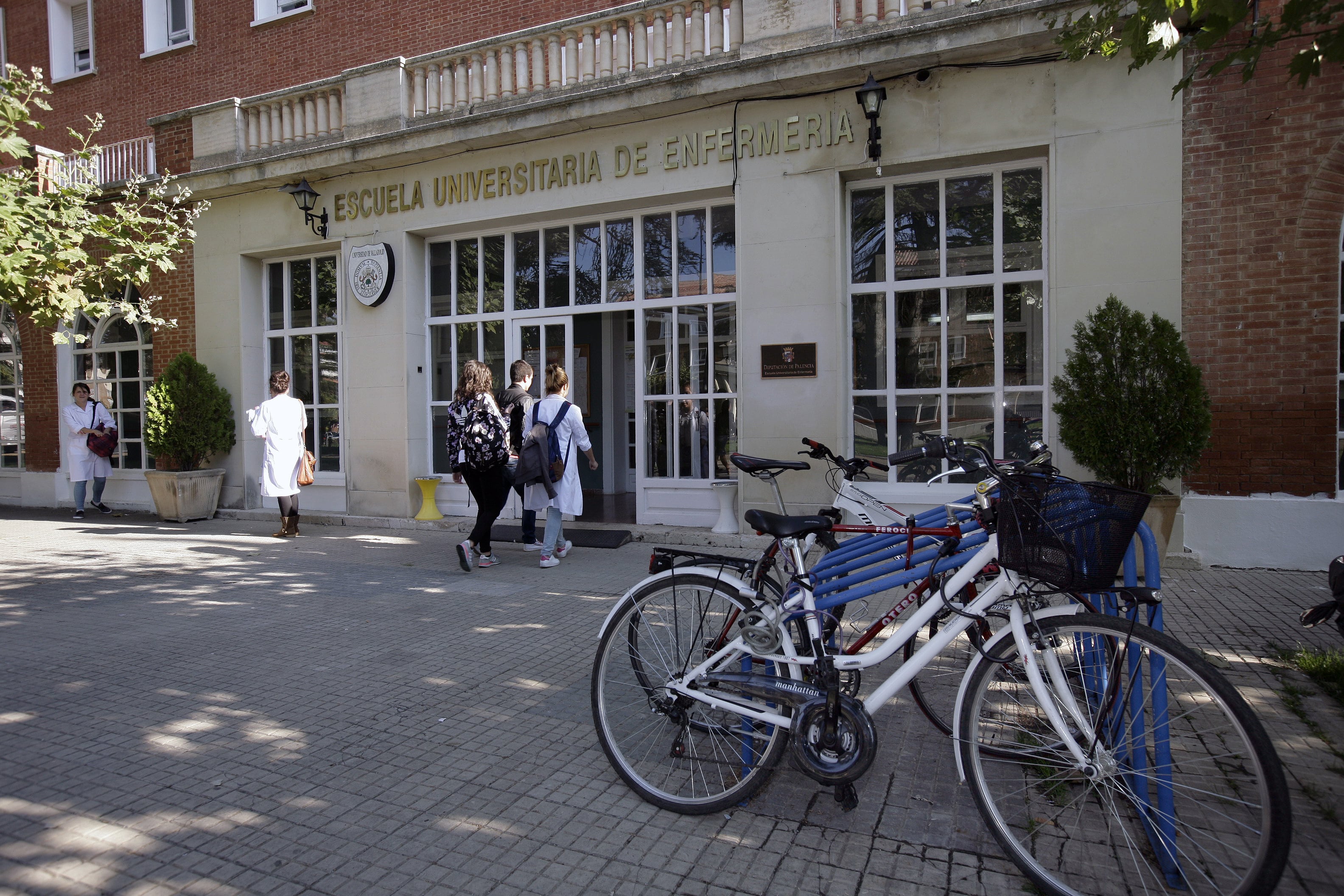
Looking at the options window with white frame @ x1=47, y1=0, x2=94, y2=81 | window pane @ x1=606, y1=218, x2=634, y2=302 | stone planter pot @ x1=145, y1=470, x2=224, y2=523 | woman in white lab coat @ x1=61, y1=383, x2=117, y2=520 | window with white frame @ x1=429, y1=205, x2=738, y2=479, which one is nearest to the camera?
window with white frame @ x1=429, y1=205, x2=738, y2=479

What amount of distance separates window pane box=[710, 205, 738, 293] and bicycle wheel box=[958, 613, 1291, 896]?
6.92 m

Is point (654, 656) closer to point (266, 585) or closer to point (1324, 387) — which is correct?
point (266, 585)

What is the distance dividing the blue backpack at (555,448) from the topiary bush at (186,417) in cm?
647

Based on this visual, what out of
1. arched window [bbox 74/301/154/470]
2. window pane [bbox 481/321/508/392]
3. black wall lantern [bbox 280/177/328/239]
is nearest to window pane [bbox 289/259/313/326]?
black wall lantern [bbox 280/177/328/239]

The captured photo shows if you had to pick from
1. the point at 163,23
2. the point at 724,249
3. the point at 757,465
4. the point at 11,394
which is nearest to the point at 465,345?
the point at 724,249

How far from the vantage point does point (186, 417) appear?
11.5 meters

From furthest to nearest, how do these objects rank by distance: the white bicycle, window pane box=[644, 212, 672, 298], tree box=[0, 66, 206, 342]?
1. window pane box=[644, 212, 672, 298]
2. tree box=[0, 66, 206, 342]
3. the white bicycle

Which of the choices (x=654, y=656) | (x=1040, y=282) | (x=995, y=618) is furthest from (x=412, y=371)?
(x=995, y=618)

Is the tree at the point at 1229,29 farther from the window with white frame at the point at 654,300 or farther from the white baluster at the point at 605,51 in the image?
the white baluster at the point at 605,51

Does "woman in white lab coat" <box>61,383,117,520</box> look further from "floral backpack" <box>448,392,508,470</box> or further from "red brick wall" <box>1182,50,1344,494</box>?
"red brick wall" <box>1182,50,1344,494</box>

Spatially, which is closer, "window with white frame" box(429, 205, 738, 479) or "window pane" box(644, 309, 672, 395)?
"window with white frame" box(429, 205, 738, 479)

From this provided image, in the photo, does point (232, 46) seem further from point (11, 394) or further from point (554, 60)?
point (11, 394)

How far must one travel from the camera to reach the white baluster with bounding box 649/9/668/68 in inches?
356

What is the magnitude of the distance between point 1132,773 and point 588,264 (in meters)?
8.61
